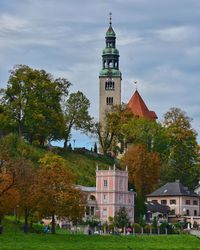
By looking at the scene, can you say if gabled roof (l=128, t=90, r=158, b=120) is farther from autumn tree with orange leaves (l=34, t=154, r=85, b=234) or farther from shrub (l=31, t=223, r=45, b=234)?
autumn tree with orange leaves (l=34, t=154, r=85, b=234)

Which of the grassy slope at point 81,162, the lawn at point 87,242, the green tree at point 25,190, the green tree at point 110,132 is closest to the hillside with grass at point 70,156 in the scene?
the grassy slope at point 81,162

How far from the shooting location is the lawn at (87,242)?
69875 mm

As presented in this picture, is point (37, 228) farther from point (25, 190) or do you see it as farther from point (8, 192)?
point (8, 192)

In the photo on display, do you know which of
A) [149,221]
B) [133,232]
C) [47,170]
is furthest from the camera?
[149,221]

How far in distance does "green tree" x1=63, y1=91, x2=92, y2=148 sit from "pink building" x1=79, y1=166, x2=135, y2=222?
21.1 metres

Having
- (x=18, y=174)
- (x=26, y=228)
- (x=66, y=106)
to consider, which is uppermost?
(x=66, y=106)

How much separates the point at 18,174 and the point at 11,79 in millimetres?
42655

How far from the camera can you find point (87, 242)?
2958 inches

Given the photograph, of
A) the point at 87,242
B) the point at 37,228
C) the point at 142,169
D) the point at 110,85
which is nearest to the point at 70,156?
the point at 142,169

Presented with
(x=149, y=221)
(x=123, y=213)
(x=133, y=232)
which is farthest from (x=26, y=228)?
(x=149, y=221)

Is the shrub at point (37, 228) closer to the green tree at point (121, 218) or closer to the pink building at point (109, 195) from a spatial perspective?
the green tree at point (121, 218)

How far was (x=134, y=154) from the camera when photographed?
12212cm

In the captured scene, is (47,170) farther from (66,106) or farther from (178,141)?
(178,141)

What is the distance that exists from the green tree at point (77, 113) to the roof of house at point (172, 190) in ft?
54.9
